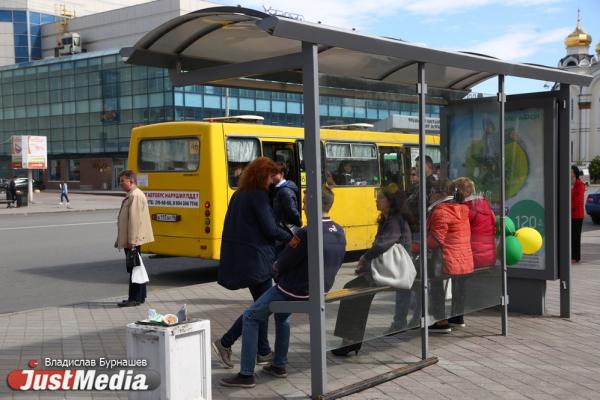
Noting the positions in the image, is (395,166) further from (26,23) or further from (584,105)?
(584,105)

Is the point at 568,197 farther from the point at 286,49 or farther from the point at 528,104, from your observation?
the point at 286,49

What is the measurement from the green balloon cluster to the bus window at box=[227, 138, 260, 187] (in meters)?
5.57

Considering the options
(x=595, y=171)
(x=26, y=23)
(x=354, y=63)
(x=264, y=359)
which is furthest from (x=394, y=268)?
(x=26, y=23)

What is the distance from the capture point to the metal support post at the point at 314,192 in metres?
4.80

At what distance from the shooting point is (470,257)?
6746 mm

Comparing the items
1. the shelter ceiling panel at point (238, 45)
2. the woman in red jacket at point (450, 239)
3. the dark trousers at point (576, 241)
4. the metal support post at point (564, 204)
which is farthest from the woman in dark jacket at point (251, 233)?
the dark trousers at point (576, 241)

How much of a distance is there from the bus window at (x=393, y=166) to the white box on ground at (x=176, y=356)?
7.10 feet

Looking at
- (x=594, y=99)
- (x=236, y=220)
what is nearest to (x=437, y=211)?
(x=236, y=220)

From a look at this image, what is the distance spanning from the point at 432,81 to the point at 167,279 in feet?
22.1

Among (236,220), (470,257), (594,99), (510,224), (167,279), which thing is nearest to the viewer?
(236,220)

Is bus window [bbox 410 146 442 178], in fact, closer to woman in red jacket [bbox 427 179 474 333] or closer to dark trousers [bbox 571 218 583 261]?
woman in red jacket [bbox 427 179 474 333]

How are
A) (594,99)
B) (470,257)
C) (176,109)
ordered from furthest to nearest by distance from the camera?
(594,99) < (176,109) < (470,257)

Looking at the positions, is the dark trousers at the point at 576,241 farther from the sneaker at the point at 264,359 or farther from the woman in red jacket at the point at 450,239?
the sneaker at the point at 264,359

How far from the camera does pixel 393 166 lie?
6094 millimetres
